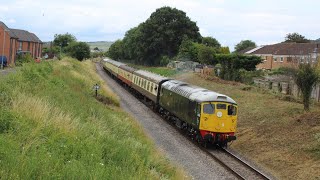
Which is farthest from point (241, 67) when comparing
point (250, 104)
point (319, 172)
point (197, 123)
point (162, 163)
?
point (162, 163)

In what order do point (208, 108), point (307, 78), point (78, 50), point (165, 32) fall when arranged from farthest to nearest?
point (78, 50) → point (165, 32) → point (307, 78) → point (208, 108)

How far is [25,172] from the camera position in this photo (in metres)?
6.82

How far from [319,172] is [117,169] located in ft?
30.0

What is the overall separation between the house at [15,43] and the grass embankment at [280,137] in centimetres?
4333

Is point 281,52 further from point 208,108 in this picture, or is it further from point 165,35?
point 208,108

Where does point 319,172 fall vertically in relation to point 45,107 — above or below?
below

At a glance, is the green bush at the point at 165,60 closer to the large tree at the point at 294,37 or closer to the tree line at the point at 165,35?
the tree line at the point at 165,35

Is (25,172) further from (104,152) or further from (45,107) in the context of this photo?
(45,107)

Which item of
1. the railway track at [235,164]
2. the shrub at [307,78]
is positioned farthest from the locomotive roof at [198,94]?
the shrub at [307,78]

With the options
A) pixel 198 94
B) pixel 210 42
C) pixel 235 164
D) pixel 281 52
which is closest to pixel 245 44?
pixel 210 42

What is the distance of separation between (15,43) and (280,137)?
194 ft

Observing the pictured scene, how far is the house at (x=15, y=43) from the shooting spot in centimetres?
6444

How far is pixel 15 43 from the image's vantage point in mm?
70938

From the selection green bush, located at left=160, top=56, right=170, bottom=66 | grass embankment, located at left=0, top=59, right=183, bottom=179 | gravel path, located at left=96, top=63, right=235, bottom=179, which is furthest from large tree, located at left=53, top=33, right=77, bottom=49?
grass embankment, located at left=0, top=59, right=183, bottom=179
